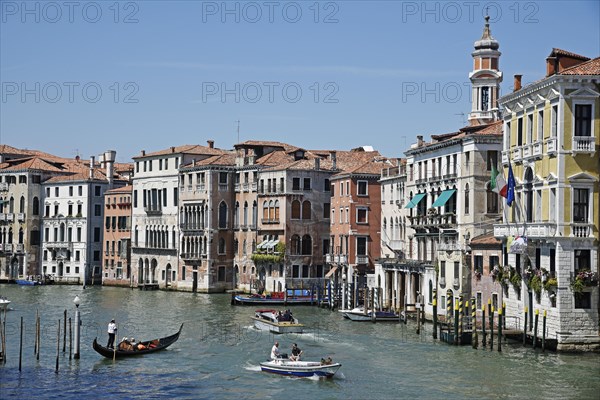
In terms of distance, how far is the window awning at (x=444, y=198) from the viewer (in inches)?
1569

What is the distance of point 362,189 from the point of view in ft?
168

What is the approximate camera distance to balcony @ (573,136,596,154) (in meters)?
29.4

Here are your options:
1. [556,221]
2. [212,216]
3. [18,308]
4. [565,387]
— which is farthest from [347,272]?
[565,387]

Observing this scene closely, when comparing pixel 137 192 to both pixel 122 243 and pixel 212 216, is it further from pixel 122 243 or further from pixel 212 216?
pixel 212 216

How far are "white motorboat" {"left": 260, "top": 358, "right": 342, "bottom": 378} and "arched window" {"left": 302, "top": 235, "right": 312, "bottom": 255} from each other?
2793cm

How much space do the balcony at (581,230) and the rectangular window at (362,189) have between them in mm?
22267

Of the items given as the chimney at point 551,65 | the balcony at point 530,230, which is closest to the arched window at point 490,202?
the balcony at point 530,230

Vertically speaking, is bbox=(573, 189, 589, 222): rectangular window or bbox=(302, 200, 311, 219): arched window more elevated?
bbox=(302, 200, 311, 219): arched window

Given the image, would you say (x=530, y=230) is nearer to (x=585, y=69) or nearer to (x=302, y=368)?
(x=585, y=69)

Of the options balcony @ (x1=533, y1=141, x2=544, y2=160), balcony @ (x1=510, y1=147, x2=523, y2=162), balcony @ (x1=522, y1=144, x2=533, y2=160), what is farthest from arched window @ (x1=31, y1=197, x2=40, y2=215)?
balcony @ (x1=533, y1=141, x2=544, y2=160)

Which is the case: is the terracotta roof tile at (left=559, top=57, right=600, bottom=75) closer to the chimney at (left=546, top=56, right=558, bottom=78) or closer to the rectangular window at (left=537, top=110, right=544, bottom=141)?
the chimney at (left=546, top=56, right=558, bottom=78)

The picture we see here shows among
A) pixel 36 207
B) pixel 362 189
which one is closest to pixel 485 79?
pixel 362 189

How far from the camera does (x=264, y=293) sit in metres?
55.0

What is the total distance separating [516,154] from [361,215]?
19.2m
